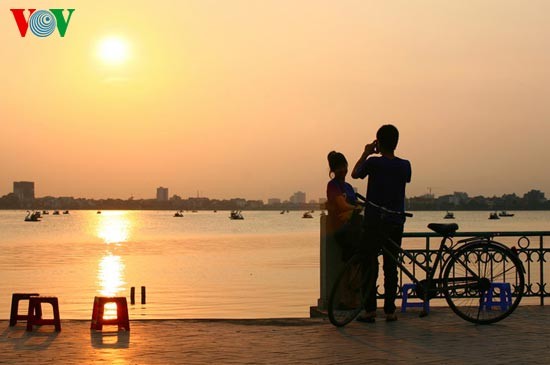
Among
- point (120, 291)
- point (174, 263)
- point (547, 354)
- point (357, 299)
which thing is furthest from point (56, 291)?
point (547, 354)

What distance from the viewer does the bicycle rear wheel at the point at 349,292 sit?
11.4 metres

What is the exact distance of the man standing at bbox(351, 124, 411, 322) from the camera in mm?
11438

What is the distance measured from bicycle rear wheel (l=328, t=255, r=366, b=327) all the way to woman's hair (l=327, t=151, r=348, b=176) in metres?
1.15

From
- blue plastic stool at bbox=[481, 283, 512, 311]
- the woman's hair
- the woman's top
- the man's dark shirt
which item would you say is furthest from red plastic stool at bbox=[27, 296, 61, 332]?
blue plastic stool at bbox=[481, 283, 512, 311]

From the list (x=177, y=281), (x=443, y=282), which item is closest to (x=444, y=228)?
(x=443, y=282)

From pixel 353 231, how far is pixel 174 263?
53658 mm

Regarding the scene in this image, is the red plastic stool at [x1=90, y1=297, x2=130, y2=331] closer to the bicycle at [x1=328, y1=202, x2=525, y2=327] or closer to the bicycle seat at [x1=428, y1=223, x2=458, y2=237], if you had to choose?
the bicycle at [x1=328, y1=202, x2=525, y2=327]

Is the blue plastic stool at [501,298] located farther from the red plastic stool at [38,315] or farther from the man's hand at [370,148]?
the red plastic stool at [38,315]

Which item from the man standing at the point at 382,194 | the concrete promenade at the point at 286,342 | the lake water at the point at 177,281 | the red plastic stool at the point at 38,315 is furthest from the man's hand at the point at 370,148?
the lake water at the point at 177,281

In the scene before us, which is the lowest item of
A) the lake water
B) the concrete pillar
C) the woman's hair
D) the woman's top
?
the lake water

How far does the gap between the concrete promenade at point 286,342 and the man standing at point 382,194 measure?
636mm

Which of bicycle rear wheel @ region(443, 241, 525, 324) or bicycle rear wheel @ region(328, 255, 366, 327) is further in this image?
bicycle rear wheel @ region(443, 241, 525, 324)

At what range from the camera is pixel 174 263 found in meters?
64.8

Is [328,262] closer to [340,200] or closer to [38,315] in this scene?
[340,200]
